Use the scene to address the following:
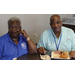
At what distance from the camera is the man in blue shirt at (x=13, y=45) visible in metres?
1.74

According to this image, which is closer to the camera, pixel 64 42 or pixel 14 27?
pixel 14 27

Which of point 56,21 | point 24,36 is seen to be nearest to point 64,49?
point 56,21

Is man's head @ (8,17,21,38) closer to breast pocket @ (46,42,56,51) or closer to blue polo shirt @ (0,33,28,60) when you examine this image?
blue polo shirt @ (0,33,28,60)

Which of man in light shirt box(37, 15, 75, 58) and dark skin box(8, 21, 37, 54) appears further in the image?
man in light shirt box(37, 15, 75, 58)

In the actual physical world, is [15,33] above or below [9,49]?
above

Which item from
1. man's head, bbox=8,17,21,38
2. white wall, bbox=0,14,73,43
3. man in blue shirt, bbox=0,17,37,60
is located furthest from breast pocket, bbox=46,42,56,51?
white wall, bbox=0,14,73,43

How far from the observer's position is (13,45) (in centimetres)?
178

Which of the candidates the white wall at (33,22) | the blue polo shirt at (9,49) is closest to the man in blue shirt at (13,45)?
the blue polo shirt at (9,49)

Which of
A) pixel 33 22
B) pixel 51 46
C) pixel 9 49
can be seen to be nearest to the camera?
pixel 9 49

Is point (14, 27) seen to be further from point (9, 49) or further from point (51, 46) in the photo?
point (51, 46)

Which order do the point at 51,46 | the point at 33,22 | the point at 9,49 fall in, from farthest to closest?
the point at 33,22 < the point at 51,46 < the point at 9,49

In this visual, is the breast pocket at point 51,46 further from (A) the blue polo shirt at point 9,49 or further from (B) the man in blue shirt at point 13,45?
(A) the blue polo shirt at point 9,49

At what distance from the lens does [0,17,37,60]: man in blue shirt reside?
174cm

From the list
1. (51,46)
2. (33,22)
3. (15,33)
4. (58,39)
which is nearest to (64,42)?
(58,39)
